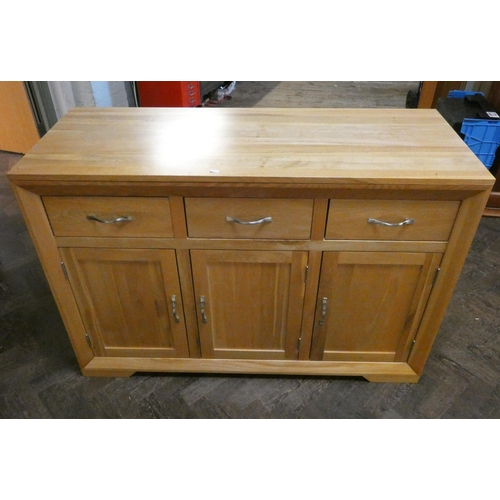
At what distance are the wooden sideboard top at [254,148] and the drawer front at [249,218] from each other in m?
0.09

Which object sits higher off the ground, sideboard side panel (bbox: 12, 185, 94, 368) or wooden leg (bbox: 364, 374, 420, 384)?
sideboard side panel (bbox: 12, 185, 94, 368)

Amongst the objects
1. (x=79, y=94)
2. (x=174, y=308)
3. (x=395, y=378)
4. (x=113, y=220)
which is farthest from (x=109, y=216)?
(x=79, y=94)

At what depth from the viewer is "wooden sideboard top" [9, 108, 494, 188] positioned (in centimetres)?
108

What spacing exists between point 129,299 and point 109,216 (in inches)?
13.1

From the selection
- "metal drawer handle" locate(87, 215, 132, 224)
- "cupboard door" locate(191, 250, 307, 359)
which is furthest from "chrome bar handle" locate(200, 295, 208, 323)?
"metal drawer handle" locate(87, 215, 132, 224)

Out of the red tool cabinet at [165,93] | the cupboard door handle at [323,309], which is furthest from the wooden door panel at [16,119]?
the cupboard door handle at [323,309]

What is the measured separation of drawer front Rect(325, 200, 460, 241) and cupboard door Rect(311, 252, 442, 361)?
0.23 ft

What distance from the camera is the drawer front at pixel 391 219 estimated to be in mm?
1143

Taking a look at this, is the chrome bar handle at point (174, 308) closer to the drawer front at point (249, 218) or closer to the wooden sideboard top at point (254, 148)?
the drawer front at point (249, 218)

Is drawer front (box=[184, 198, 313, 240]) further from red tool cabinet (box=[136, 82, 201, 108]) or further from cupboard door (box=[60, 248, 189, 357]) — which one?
Answer: red tool cabinet (box=[136, 82, 201, 108])

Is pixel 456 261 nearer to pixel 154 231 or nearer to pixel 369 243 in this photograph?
pixel 369 243

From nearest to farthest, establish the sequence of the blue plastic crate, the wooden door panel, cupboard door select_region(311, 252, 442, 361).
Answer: cupboard door select_region(311, 252, 442, 361) < the blue plastic crate < the wooden door panel

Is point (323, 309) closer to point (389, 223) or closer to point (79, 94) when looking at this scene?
point (389, 223)

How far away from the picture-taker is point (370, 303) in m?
1.37
